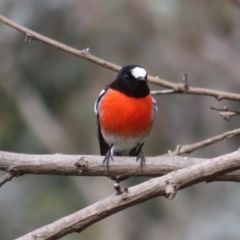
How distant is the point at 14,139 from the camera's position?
675cm

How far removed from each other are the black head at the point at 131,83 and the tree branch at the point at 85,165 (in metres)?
0.90

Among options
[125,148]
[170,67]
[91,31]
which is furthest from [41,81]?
[125,148]

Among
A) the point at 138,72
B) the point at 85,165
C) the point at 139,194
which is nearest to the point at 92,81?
the point at 138,72

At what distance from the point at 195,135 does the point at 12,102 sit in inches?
91.2

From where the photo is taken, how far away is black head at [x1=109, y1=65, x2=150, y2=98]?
4.01 m

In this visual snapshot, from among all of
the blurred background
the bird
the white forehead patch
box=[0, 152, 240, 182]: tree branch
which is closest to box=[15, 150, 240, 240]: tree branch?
box=[0, 152, 240, 182]: tree branch

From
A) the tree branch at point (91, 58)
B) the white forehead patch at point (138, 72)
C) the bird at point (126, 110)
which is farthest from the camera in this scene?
the bird at point (126, 110)

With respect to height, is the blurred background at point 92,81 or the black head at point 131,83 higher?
the blurred background at point 92,81

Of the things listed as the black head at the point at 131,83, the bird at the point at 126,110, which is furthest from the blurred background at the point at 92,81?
the black head at the point at 131,83

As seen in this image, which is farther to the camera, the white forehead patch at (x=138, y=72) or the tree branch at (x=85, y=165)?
the white forehead patch at (x=138, y=72)

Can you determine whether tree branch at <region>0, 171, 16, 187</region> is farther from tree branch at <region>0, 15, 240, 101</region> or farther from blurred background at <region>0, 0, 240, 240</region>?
blurred background at <region>0, 0, 240, 240</region>

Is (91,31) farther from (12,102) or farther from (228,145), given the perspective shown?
(228,145)

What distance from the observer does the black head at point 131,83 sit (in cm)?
401

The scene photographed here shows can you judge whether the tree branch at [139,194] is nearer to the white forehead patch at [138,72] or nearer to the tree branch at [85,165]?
the tree branch at [85,165]
